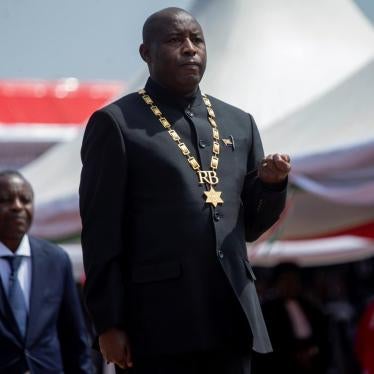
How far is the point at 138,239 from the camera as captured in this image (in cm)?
320

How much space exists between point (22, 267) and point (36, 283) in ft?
0.39

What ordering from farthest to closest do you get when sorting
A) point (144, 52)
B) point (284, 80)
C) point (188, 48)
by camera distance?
point (284, 80) < point (144, 52) < point (188, 48)

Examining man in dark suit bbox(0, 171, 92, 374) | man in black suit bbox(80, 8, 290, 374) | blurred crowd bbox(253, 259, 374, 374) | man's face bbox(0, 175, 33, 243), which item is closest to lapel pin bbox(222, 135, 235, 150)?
man in black suit bbox(80, 8, 290, 374)

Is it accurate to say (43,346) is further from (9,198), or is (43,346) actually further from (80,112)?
(80,112)

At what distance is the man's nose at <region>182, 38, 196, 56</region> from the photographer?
3.22 metres

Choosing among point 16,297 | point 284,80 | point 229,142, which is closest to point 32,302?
point 16,297

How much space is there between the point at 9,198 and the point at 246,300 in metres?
2.45

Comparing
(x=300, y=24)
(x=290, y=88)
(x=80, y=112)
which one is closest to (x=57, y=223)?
(x=290, y=88)

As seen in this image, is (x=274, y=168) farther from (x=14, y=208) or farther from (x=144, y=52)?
(x=14, y=208)

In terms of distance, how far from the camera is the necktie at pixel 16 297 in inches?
199

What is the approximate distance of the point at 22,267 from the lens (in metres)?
5.22

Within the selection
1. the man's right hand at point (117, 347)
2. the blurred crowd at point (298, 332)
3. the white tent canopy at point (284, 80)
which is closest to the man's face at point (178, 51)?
the man's right hand at point (117, 347)

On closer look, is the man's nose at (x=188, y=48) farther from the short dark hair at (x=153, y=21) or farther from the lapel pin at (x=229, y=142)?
the lapel pin at (x=229, y=142)

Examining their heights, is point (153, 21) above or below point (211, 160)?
above
